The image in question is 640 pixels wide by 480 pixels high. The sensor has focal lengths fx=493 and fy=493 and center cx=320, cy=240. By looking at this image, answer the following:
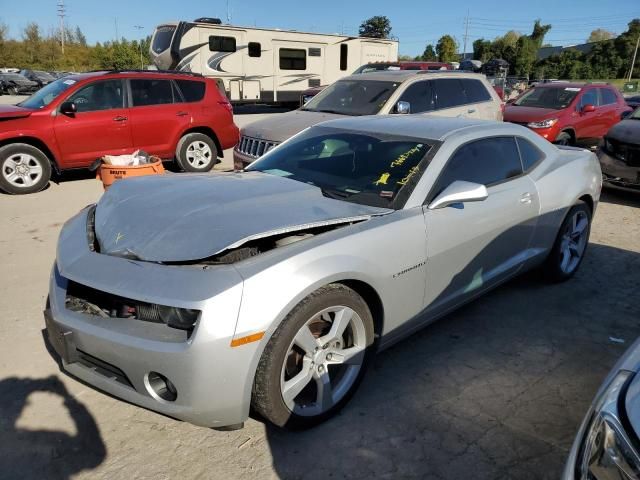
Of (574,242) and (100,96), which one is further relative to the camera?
(100,96)

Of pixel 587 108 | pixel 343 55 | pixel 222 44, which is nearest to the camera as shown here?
pixel 587 108

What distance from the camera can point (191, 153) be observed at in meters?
8.78

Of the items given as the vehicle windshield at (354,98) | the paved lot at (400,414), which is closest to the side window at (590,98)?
the vehicle windshield at (354,98)

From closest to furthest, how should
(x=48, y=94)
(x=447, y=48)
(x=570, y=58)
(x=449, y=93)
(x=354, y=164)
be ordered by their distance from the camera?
(x=354, y=164) < (x=48, y=94) < (x=449, y=93) < (x=570, y=58) < (x=447, y=48)

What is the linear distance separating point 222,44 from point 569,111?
42.1 ft

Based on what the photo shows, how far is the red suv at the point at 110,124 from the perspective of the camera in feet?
23.9

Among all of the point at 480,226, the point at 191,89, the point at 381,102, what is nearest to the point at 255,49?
the point at 191,89

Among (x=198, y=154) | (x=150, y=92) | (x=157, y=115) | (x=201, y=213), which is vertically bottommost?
(x=198, y=154)

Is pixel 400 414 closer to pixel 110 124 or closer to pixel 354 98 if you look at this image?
pixel 354 98

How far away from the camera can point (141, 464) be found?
232 centimetres

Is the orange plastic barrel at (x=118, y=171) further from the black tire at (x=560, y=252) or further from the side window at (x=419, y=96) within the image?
the black tire at (x=560, y=252)

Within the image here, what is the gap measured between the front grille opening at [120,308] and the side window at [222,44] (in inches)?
685

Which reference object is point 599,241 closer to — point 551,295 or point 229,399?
point 551,295

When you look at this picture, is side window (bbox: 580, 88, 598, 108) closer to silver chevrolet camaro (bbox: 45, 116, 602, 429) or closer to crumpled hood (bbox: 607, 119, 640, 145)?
crumpled hood (bbox: 607, 119, 640, 145)
